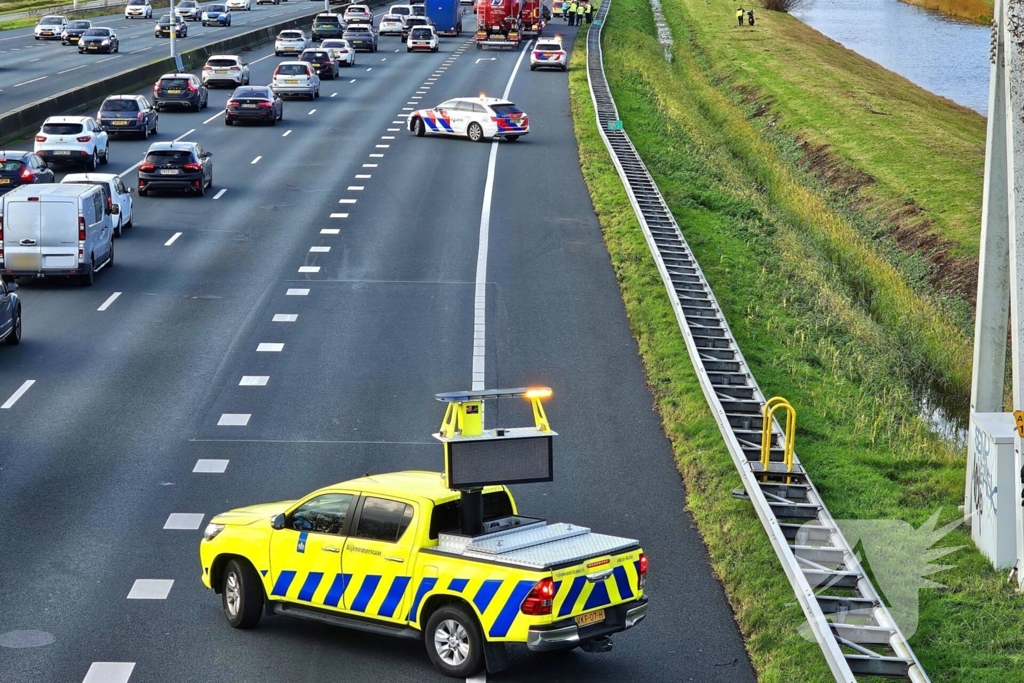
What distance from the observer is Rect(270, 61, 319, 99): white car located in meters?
58.4

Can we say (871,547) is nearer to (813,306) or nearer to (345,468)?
(345,468)

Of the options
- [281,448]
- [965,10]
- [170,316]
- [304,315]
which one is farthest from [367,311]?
[965,10]

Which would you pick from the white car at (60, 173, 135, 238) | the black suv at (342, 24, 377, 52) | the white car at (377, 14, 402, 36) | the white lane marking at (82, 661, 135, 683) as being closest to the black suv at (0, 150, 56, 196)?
the white car at (60, 173, 135, 238)

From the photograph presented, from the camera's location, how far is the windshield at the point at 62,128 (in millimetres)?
42219

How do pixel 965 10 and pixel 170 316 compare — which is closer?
pixel 170 316

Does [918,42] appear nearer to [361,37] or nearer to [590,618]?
[361,37]

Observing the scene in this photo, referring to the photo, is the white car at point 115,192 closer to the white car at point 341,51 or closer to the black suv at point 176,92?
the black suv at point 176,92

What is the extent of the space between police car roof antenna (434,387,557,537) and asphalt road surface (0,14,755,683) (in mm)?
1525

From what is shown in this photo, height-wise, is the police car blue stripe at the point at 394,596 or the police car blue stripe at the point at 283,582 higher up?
the police car blue stripe at the point at 394,596

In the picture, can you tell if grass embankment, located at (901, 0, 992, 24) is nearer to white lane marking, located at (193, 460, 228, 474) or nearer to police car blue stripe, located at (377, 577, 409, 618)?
white lane marking, located at (193, 460, 228, 474)

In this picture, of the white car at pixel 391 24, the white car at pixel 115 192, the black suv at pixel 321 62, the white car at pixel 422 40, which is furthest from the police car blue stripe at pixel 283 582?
the white car at pixel 391 24

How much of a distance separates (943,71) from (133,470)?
63.7m

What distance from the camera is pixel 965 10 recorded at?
94062mm

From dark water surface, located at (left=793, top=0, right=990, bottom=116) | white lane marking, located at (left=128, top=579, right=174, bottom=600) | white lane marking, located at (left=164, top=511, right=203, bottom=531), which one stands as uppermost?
white lane marking, located at (left=128, top=579, right=174, bottom=600)
